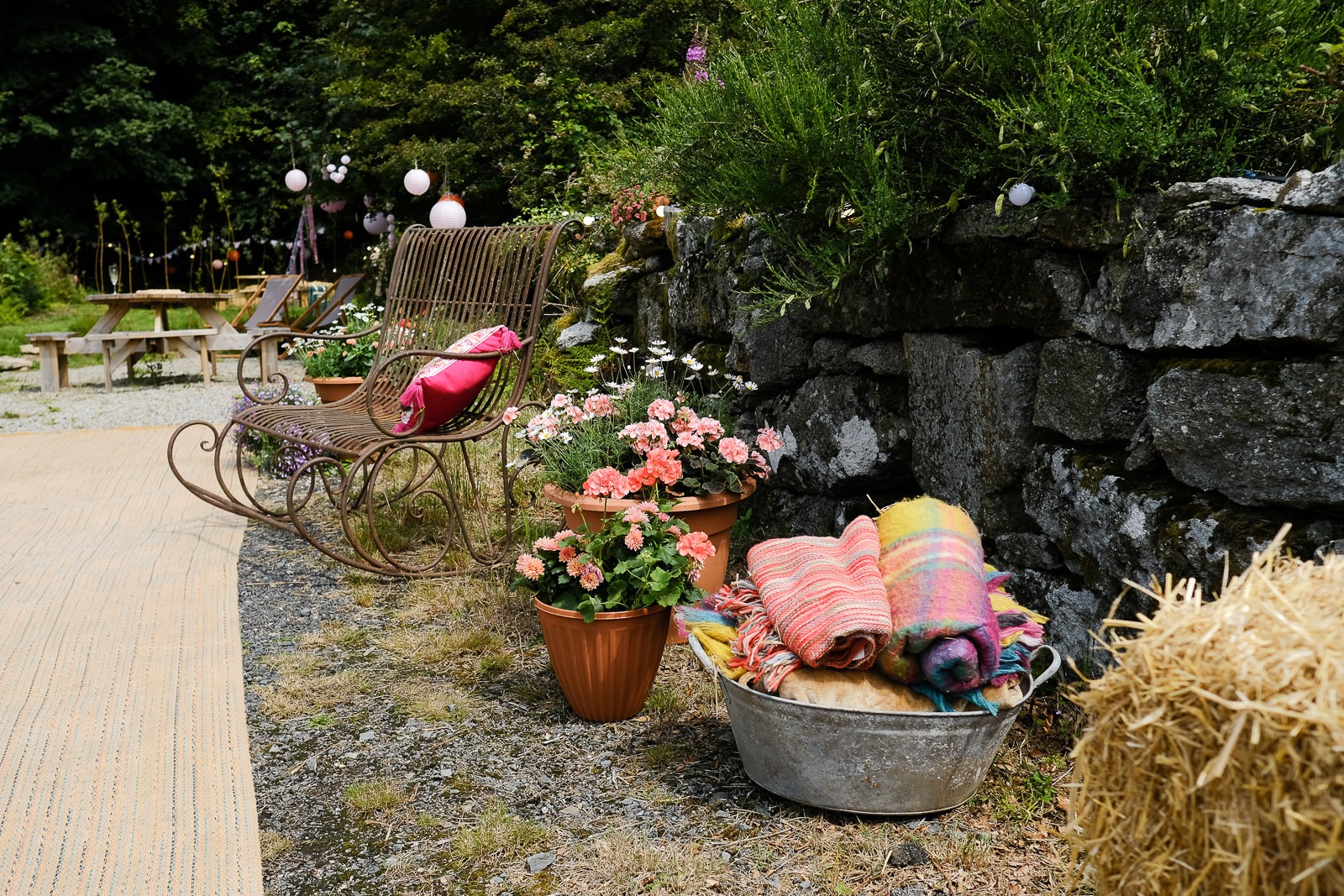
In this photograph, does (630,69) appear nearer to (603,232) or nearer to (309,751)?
(603,232)

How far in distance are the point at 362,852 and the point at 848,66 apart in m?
1.96

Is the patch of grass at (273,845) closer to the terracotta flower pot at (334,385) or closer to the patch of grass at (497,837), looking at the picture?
the patch of grass at (497,837)

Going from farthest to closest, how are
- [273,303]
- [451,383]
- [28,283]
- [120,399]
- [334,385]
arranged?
[28,283] < [273,303] < [120,399] < [334,385] < [451,383]

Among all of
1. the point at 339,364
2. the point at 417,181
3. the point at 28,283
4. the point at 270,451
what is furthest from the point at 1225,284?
the point at 28,283

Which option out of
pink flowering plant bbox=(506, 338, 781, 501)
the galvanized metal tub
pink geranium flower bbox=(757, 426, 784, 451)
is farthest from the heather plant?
the galvanized metal tub

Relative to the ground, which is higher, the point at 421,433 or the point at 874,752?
the point at 421,433

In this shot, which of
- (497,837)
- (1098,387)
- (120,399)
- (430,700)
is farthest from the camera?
(120,399)

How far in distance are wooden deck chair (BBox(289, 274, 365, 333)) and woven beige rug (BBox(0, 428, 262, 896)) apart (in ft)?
13.9

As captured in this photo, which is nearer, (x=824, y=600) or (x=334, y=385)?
(x=824, y=600)

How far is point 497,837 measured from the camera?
5.87 feet

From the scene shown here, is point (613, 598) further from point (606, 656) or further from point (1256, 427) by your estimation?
point (1256, 427)

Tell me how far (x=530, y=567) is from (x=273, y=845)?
74 centimetres

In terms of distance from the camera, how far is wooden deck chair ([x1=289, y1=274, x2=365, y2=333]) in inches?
325

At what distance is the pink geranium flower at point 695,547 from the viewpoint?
85.0 inches
